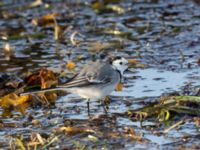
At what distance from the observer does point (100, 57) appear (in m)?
11.8

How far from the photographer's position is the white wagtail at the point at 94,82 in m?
9.17

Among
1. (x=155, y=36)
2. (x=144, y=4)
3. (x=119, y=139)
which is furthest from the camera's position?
(x=144, y=4)

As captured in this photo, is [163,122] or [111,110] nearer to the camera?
[163,122]

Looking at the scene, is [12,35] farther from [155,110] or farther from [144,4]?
[155,110]

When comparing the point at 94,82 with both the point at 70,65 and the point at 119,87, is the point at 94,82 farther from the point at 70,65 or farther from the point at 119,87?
the point at 70,65

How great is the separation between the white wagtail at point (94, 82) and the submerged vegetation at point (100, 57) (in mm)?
254

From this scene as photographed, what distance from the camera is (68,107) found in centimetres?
947

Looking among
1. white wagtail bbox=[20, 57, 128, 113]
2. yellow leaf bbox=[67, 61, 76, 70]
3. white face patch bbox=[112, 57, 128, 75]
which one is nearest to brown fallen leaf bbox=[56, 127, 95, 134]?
white wagtail bbox=[20, 57, 128, 113]

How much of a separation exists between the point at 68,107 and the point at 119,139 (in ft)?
5.17

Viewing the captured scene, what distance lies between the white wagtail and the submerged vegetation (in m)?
0.25

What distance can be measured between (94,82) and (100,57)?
2500 mm

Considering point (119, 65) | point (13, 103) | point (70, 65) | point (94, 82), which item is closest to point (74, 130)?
point (94, 82)

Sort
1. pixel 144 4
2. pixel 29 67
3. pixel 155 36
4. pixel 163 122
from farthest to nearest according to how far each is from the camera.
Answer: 1. pixel 144 4
2. pixel 155 36
3. pixel 29 67
4. pixel 163 122

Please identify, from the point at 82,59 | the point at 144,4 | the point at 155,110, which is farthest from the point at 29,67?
the point at 144,4
